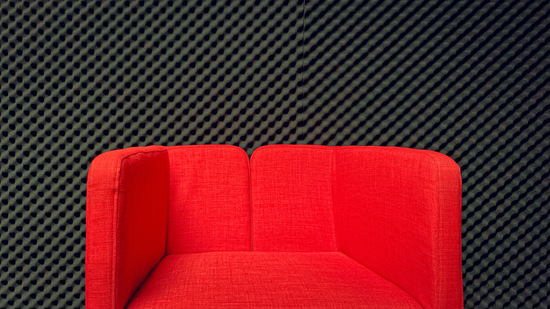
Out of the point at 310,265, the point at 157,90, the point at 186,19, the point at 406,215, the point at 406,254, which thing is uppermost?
the point at 186,19

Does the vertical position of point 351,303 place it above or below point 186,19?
below

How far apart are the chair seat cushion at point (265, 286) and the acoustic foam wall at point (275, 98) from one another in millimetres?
793

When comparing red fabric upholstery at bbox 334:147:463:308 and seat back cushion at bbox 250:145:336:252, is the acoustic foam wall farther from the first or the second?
red fabric upholstery at bbox 334:147:463:308

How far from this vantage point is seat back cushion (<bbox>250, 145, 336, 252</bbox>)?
1.49 metres

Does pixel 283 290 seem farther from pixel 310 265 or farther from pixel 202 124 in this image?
pixel 202 124

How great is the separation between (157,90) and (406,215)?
52.1 inches

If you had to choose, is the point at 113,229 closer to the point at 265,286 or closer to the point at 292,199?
the point at 265,286

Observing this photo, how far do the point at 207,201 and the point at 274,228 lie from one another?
291 mm

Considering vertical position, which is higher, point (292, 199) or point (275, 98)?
point (275, 98)

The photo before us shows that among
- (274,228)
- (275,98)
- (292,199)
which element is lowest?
(274,228)

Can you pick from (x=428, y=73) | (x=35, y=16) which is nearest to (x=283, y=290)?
(x=428, y=73)

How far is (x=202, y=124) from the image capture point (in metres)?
1.85

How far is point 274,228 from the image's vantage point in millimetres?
1493

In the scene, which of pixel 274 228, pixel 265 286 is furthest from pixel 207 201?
pixel 265 286
